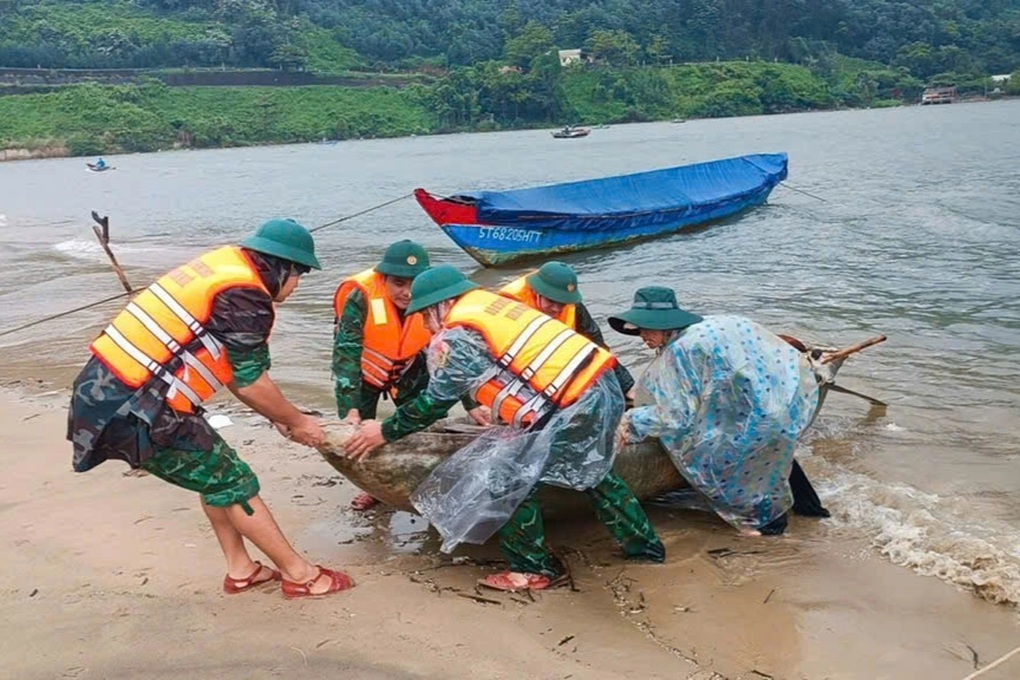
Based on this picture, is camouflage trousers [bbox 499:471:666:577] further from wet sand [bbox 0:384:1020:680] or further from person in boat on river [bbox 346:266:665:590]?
wet sand [bbox 0:384:1020:680]

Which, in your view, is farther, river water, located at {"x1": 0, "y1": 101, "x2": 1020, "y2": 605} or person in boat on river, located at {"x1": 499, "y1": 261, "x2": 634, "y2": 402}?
river water, located at {"x1": 0, "y1": 101, "x2": 1020, "y2": 605}

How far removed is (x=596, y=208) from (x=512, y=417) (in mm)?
15068

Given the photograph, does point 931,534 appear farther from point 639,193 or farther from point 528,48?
point 528,48

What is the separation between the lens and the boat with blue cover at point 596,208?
1595 centimetres

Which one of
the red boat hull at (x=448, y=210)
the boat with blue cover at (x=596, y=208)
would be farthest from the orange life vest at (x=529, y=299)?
the red boat hull at (x=448, y=210)

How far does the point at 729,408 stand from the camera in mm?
4516

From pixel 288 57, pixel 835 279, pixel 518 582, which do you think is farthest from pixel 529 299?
pixel 288 57

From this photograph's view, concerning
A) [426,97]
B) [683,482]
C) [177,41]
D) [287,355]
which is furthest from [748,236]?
[177,41]

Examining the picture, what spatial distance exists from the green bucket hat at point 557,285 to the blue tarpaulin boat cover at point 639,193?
11397 mm

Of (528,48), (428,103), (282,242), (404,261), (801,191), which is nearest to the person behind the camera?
(282,242)

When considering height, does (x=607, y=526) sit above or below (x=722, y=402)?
below

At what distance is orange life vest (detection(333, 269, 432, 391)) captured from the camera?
207 inches

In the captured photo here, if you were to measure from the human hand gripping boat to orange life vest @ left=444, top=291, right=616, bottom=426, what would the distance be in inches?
21.3

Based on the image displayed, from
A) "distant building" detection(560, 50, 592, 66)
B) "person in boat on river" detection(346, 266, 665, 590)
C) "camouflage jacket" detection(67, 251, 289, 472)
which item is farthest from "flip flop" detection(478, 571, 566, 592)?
"distant building" detection(560, 50, 592, 66)
